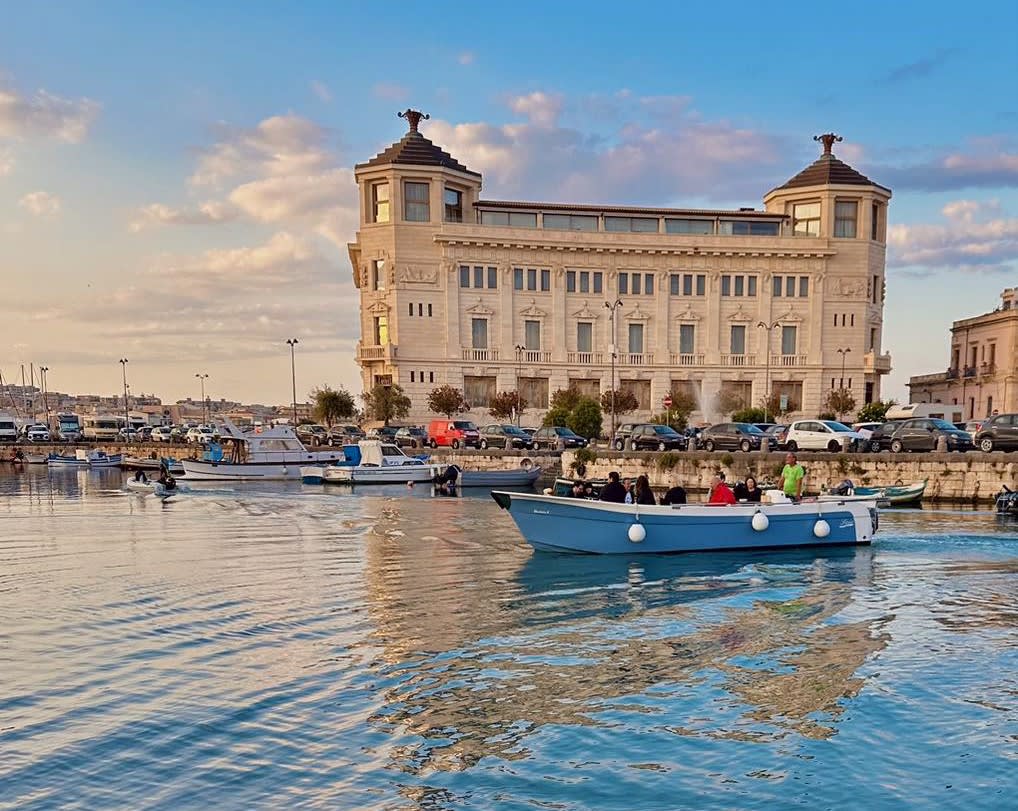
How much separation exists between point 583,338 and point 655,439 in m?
33.2

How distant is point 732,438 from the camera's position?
3944cm

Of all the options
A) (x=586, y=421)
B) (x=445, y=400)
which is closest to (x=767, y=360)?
(x=445, y=400)

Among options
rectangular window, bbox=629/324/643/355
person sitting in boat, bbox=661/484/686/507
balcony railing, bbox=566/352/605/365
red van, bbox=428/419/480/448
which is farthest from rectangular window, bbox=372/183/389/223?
person sitting in boat, bbox=661/484/686/507

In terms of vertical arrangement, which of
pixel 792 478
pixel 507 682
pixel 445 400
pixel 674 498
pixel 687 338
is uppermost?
pixel 687 338

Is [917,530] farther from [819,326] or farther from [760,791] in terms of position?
[819,326]

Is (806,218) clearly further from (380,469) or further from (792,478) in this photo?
(792,478)

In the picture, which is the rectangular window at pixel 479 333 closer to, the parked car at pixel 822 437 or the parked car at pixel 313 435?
the parked car at pixel 313 435

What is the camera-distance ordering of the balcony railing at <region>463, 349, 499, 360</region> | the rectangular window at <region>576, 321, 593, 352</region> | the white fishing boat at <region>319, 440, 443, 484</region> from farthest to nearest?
1. the rectangular window at <region>576, 321, 593, 352</region>
2. the balcony railing at <region>463, 349, 499, 360</region>
3. the white fishing boat at <region>319, 440, 443, 484</region>

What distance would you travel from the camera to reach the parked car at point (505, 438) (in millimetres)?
45969

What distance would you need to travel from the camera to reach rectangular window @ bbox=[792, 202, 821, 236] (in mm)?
75625

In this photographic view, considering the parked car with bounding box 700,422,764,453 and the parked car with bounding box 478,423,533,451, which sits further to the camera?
the parked car with bounding box 478,423,533,451

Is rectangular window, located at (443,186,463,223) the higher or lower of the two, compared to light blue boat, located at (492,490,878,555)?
higher

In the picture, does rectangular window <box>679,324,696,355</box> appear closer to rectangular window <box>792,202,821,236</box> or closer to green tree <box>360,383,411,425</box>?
rectangular window <box>792,202,821,236</box>

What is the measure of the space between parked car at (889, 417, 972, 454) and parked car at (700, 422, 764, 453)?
6155 mm
